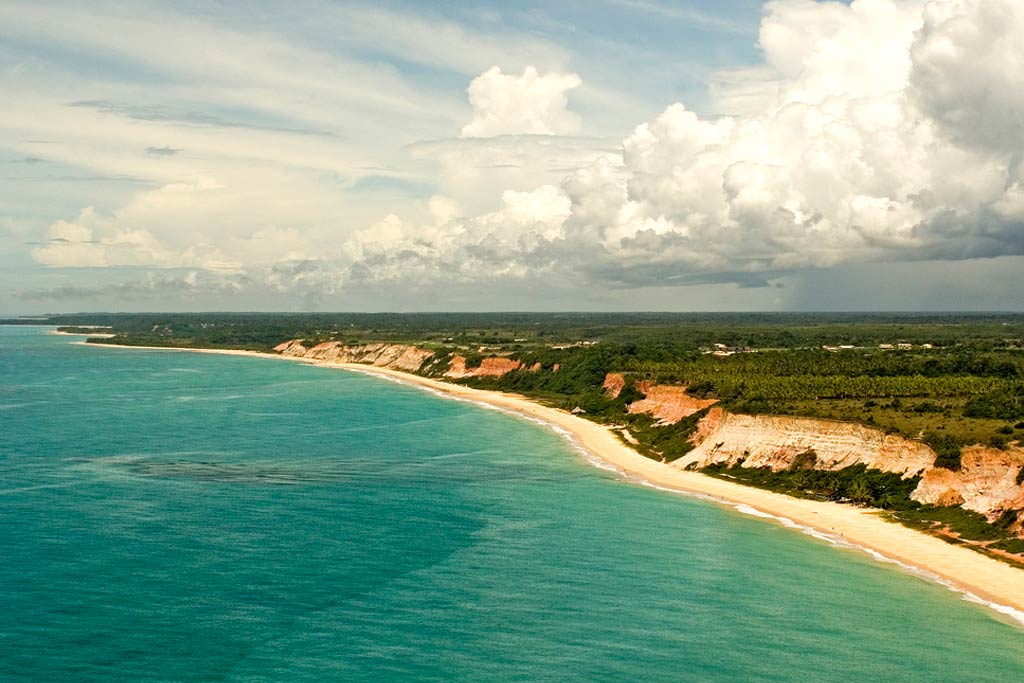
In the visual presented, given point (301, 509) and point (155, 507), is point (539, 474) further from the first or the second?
point (155, 507)

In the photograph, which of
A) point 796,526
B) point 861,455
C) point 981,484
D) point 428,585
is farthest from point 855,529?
point 428,585

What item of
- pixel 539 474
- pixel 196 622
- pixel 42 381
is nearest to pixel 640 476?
pixel 539 474

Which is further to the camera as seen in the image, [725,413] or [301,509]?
[725,413]

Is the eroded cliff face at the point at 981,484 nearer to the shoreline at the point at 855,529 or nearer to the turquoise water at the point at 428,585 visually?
the shoreline at the point at 855,529

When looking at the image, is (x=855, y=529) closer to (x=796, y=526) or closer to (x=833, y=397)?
(x=796, y=526)

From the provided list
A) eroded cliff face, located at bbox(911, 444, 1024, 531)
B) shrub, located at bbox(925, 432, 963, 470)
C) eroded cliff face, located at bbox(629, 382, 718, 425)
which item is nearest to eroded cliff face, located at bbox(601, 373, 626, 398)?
eroded cliff face, located at bbox(629, 382, 718, 425)
